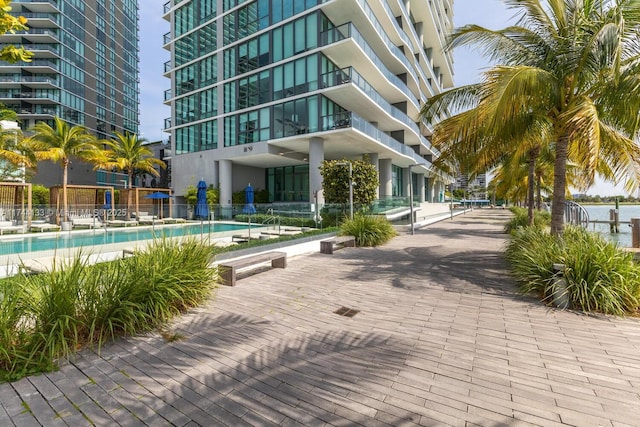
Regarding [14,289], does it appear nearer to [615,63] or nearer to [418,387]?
[418,387]

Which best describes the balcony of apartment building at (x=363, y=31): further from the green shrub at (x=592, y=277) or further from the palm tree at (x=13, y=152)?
the palm tree at (x=13, y=152)

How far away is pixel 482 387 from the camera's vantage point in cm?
274

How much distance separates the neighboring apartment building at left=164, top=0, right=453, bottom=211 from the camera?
67.9 feet

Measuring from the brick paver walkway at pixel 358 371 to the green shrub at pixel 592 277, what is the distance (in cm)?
35

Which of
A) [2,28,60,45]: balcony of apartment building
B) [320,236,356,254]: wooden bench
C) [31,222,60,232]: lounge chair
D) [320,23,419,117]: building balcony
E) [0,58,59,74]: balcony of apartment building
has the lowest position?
[320,236,356,254]: wooden bench

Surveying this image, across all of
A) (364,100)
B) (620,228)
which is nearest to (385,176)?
(364,100)

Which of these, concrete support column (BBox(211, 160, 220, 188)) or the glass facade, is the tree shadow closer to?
concrete support column (BBox(211, 160, 220, 188))

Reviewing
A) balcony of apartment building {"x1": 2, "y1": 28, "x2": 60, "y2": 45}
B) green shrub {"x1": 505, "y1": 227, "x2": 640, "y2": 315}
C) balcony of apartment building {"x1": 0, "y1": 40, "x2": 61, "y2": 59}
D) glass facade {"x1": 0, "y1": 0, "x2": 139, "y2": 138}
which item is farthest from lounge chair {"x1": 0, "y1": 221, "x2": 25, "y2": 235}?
balcony of apartment building {"x1": 2, "y1": 28, "x2": 60, "y2": 45}

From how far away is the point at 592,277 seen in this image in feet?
15.4

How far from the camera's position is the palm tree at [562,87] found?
18.0ft

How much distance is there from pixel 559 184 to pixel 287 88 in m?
19.3

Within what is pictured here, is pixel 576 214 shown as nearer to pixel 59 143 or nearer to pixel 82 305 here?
pixel 82 305

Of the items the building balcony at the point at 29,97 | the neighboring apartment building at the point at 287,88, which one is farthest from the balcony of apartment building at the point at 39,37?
the neighboring apartment building at the point at 287,88

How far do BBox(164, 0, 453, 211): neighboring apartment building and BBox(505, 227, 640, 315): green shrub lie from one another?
15806 millimetres
